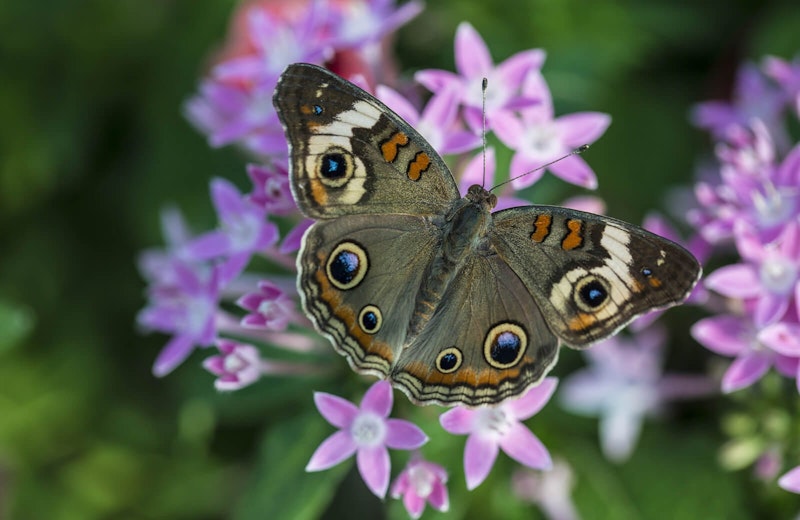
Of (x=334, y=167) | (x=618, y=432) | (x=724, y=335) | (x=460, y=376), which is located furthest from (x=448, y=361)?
(x=618, y=432)

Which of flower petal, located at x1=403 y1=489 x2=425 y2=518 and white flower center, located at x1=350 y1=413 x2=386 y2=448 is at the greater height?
white flower center, located at x1=350 y1=413 x2=386 y2=448

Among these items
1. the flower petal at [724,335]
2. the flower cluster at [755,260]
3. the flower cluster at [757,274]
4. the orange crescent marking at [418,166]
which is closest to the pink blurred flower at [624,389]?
the flower cluster at [757,274]

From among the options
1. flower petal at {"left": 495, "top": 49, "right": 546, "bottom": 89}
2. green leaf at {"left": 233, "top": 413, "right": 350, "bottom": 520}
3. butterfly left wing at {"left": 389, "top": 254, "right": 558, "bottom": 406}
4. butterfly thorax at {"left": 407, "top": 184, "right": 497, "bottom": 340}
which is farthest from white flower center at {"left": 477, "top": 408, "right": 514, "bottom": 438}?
flower petal at {"left": 495, "top": 49, "right": 546, "bottom": 89}

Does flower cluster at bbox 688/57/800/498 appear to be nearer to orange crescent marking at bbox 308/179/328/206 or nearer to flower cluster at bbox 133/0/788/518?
flower cluster at bbox 133/0/788/518

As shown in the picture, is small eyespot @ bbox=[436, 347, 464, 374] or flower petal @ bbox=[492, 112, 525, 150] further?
flower petal @ bbox=[492, 112, 525, 150]

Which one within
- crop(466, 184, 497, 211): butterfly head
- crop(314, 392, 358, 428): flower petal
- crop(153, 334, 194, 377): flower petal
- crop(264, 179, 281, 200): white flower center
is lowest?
crop(314, 392, 358, 428): flower petal

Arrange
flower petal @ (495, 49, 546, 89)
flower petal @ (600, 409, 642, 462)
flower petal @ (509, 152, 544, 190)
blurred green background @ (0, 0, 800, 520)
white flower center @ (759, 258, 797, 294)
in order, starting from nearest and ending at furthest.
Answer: white flower center @ (759, 258, 797, 294), flower petal @ (509, 152, 544, 190), flower petal @ (495, 49, 546, 89), flower petal @ (600, 409, 642, 462), blurred green background @ (0, 0, 800, 520)
